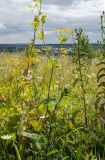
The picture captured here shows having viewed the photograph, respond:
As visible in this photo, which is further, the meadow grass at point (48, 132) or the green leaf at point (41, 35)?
the green leaf at point (41, 35)

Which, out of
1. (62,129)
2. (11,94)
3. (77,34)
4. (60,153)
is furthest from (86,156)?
(11,94)

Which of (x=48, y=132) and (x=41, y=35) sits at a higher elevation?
(x=41, y=35)

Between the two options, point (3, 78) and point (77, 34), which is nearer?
point (77, 34)

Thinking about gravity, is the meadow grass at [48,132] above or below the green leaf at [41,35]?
below

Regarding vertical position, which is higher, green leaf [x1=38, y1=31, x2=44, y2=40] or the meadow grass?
green leaf [x1=38, y1=31, x2=44, y2=40]

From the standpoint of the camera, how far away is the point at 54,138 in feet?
10.8

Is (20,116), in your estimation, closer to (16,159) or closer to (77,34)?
(16,159)

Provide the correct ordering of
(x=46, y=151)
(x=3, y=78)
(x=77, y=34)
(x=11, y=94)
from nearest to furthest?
(x=46, y=151), (x=77, y=34), (x=11, y=94), (x=3, y=78)

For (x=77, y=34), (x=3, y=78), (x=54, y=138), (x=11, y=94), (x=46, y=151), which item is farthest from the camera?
(x=3, y=78)

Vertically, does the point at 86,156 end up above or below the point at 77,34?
below

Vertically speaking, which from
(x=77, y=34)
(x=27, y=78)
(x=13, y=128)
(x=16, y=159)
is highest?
Result: (x=77, y=34)

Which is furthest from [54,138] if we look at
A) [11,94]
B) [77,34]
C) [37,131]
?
[11,94]

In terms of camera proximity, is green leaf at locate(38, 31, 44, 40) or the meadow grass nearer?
the meadow grass

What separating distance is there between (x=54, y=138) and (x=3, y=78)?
341cm
